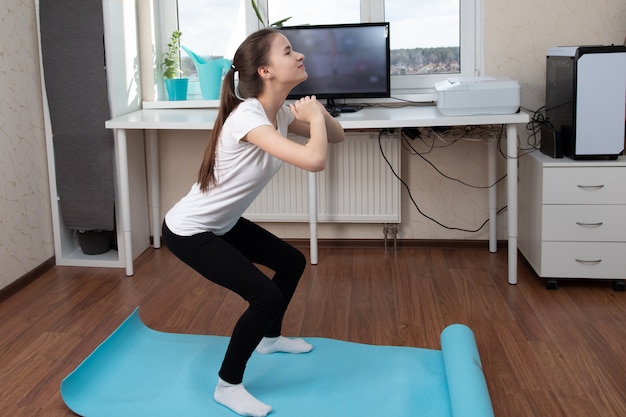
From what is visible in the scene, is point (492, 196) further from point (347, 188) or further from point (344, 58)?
point (344, 58)

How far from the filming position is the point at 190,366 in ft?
8.71

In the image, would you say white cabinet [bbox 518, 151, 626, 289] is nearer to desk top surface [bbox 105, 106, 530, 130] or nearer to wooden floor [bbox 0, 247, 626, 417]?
wooden floor [bbox 0, 247, 626, 417]

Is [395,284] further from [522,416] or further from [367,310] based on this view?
[522,416]

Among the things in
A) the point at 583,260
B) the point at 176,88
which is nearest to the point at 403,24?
the point at 176,88

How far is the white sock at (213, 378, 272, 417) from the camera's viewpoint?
2.32 m

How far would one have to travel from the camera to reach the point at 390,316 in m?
3.17

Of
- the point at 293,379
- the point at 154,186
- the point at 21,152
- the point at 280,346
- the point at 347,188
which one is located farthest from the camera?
the point at 154,186

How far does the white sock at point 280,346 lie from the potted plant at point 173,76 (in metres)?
1.81

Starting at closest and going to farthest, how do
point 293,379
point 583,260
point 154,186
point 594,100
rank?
point 293,379 → point 594,100 → point 583,260 → point 154,186

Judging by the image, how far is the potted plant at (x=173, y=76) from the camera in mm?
4113

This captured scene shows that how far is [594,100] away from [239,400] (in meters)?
1.95

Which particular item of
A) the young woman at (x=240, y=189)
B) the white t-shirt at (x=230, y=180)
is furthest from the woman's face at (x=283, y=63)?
the white t-shirt at (x=230, y=180)

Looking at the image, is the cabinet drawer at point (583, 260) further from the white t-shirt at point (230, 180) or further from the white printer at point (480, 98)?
the white t-shirt at point (230, 180)

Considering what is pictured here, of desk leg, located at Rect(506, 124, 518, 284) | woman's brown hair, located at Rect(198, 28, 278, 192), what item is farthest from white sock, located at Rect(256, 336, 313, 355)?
desk leg, located at Rect(506, 124, 518, 284)
